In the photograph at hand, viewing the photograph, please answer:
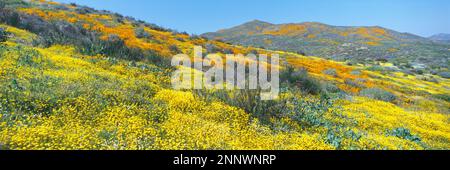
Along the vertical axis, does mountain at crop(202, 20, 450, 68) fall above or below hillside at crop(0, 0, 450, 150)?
above

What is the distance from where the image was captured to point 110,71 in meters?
11.8

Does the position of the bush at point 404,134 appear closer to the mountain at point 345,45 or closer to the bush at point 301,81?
the bush at point 301,81

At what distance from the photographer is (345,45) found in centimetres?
5869

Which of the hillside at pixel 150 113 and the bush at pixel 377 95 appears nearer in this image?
the hillside at pixel 150 113

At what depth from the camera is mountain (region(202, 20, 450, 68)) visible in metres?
46.6

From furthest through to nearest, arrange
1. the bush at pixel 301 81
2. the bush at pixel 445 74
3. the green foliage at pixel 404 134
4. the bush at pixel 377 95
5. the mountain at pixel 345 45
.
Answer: the mountain at pixel 345 45, the bush at pixel 445 74, the bush at pixel 377 95, the bush at pixel 301 81, the green foliage at pixel 404 134

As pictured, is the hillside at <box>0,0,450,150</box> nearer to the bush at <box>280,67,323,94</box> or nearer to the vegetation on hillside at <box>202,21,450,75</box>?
the bush at <box>280,67,323,94</box>

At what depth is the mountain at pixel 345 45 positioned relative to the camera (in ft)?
153

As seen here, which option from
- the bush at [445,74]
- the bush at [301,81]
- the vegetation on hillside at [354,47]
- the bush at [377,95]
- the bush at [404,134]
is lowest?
the bush at [404,134]

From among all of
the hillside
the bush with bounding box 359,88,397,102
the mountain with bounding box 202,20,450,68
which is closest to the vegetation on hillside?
the mountain with bounding box 202,20,450,68

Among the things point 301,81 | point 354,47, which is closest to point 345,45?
point 354,47

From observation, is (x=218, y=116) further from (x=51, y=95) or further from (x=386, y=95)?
(x=386, y=95)

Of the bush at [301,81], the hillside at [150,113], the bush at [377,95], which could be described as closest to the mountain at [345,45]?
the bush at [377,95]
